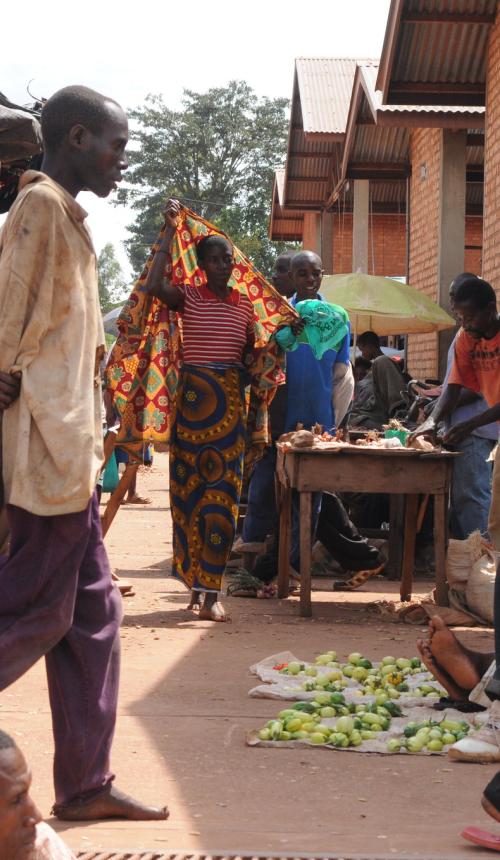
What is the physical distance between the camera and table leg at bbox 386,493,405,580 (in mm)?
9375

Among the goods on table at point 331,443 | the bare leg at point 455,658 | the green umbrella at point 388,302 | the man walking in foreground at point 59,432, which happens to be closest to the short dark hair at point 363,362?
the green umbrella at point 388,302

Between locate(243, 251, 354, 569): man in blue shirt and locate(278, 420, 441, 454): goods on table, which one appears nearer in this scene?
locate(278, 420, 441, 454): goods on table

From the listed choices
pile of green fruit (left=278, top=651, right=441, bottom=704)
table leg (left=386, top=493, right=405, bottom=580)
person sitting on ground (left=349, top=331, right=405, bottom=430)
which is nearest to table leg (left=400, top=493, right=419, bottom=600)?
table leg (left=386, top=493, right=405, bottom=580)

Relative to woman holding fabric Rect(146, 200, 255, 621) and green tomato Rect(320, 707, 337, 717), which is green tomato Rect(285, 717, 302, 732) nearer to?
green tomato Rect(320, 707, 337, 717)

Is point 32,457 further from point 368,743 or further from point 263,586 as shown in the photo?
point 263,586

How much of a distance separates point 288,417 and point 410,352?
857 centimetres

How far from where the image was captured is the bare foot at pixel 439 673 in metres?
4.96

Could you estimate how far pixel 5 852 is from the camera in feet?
7.61

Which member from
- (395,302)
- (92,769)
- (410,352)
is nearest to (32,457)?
(92,769)

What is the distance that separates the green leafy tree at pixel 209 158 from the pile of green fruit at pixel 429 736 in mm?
53673

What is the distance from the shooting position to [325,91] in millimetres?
20422

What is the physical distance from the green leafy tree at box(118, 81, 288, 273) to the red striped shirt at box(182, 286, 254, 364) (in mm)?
50637

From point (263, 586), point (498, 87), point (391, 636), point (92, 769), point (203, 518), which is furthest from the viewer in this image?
point (498, 87)

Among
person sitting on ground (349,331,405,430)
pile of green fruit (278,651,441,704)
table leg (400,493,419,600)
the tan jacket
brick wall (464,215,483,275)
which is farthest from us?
brick wall (464,215,483,275)
